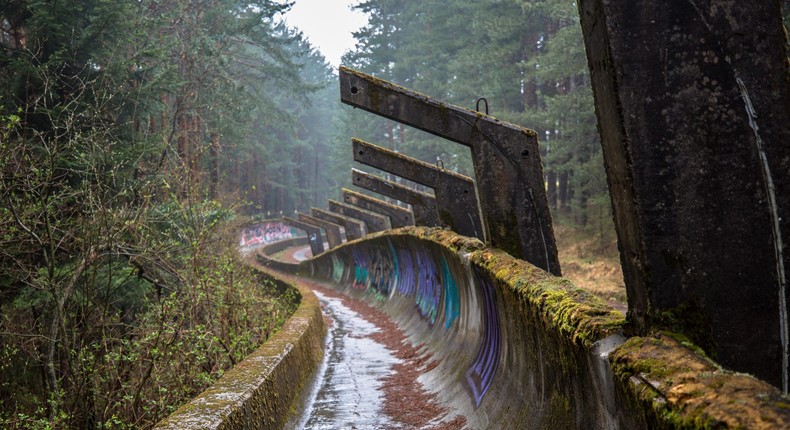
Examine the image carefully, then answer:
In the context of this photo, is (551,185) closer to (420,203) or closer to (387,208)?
(387,208)

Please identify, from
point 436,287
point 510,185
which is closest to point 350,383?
point 436,287

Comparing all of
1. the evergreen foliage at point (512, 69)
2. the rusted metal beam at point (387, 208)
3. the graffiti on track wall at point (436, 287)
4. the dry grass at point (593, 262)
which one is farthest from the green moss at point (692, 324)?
the evergreen foliage at point (512, 69)

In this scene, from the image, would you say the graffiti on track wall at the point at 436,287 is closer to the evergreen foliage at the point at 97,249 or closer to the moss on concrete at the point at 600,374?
the moss on concrete at the point at 600,374

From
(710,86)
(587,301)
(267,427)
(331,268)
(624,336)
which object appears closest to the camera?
(710,86)

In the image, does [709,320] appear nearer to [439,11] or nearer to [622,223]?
[622,223]

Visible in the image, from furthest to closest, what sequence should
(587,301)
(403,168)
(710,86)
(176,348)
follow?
(403,168) → (176,348) → (587,301) → (710,86)

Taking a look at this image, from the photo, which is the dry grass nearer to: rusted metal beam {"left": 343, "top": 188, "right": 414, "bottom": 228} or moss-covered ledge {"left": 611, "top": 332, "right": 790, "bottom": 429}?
rusted metal beam {"left": 343, "top": 188, "right": 414, "bottom": 228}

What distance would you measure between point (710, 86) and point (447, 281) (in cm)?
686

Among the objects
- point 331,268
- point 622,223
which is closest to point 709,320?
point 622,223

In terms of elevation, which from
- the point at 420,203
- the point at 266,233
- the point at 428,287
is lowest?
the point at 428,287

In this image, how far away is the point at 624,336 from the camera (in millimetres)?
3244

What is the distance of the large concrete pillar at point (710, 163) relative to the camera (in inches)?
119

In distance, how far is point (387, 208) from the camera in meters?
22.0

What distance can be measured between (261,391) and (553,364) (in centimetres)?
261
